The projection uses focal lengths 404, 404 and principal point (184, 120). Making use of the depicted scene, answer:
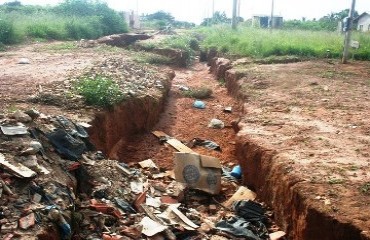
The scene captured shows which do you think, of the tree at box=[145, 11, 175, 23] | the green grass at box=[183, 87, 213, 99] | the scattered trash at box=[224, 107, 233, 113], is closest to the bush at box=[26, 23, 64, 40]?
the green grass at box=[183, 87, 213, 99]

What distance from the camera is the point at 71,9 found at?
84.7 ft

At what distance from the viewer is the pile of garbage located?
3232 millimetres

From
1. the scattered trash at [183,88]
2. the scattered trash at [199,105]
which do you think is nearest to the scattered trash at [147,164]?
the scattered trash at [199,105]

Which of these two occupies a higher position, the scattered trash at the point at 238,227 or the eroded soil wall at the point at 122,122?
the eroded soil wall at the point at 122,122

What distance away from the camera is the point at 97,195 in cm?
404

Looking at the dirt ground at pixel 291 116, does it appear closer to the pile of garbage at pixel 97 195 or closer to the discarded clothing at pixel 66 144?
the pile of garbage at pixel 97 195

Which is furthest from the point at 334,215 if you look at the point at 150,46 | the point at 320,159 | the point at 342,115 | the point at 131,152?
the point at 150,46

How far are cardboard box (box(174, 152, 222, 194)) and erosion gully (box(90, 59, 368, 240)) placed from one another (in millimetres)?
492

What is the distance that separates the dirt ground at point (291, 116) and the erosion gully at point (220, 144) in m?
0.04

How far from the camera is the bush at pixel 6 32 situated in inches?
564

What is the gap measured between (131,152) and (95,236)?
3.43 metres

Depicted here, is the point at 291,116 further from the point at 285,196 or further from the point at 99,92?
the point at 99,92

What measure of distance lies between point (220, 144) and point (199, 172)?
2.10 meters

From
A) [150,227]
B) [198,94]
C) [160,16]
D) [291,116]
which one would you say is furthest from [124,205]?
[160,16]
